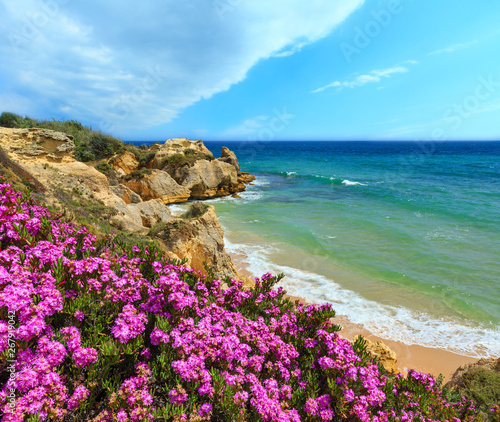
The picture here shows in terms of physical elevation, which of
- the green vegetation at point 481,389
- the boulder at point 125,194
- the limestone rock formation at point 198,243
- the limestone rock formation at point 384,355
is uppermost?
the boulder at point 125,194

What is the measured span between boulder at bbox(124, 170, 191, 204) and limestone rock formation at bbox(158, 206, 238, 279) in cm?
1611

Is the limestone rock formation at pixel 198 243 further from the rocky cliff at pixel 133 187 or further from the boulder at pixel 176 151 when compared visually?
the boulder at pixel 176 151

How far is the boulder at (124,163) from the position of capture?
1144 inches

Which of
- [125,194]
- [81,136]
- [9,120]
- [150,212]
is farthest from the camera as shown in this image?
[81,136]

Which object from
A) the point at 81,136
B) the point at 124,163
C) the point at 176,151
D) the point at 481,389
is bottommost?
the point at 481,389

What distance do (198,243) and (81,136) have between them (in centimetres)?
2659

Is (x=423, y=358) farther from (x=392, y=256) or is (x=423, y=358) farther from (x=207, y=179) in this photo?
(x=207, y=179)

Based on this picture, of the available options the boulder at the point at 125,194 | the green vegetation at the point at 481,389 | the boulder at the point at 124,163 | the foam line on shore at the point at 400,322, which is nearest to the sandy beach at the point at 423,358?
the foam line on shore at the point at 400,322

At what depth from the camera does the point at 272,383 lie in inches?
134

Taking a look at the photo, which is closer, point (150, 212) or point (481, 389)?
point (481, 389)

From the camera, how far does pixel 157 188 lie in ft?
85.1

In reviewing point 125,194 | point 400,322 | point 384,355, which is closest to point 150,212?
point 125,194

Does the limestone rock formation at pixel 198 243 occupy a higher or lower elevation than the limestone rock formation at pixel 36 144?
lower

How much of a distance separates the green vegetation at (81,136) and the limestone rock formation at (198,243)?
20390 mm
